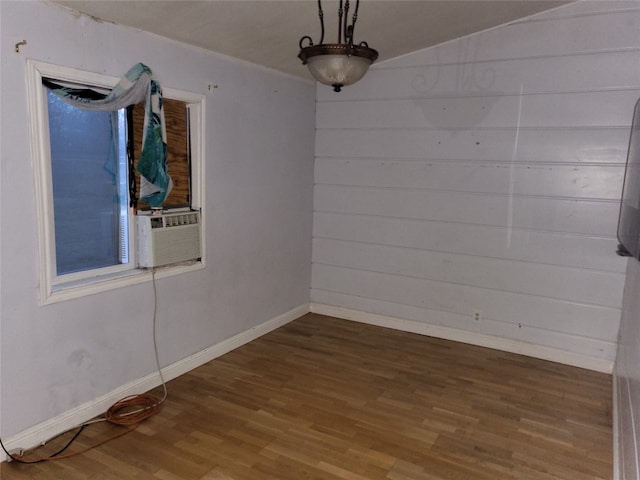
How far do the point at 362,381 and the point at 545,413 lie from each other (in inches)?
Answer: 49.6

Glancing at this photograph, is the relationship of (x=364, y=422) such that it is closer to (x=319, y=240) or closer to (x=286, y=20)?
(x=319, y=240)

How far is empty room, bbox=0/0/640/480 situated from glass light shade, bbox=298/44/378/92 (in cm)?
2

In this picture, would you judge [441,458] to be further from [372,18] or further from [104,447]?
[372,18]

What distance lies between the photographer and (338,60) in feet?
6.91

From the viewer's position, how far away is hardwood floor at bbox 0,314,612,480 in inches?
99.4

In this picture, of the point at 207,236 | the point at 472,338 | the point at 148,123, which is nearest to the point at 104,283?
the point at 207,236

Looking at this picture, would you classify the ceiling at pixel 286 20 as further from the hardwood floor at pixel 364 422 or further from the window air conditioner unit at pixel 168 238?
the hardwood floor at pixel 364 422

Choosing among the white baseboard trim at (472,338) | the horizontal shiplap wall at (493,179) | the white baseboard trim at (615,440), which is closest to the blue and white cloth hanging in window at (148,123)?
the horizontal shiplap wall at (493,179)

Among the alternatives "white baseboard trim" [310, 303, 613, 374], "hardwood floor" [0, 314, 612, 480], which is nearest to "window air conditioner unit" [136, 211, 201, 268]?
"hardwood floor" [0, 314, 612, 480]

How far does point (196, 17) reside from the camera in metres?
2.89

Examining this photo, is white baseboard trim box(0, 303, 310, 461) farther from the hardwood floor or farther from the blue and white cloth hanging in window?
the blue and white cloth hanging in window

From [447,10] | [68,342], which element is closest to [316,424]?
[68,342]

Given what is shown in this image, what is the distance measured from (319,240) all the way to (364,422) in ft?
7.97

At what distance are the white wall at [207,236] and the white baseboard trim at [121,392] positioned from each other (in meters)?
0.05
